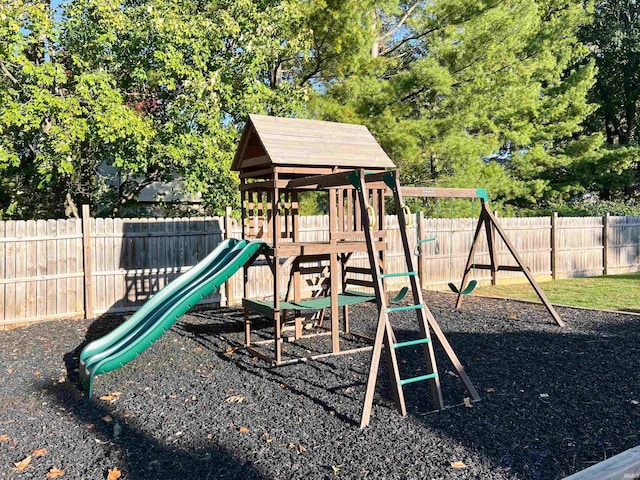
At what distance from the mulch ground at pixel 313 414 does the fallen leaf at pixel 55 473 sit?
18 mm

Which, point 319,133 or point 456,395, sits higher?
point 319,133

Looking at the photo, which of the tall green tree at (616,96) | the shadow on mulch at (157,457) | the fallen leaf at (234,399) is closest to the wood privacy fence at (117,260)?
the fallen leaf at (234,399)

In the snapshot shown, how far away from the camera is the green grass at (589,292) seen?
9.89m

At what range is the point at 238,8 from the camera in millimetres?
11898

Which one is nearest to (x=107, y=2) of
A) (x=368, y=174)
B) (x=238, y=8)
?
(x=238, y=8)

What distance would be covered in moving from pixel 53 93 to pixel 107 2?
81.9 inches

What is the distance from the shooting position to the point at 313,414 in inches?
172

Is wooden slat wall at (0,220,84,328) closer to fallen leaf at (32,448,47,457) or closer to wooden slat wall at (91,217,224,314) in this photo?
wooden slat wall at (91,217,224,314)

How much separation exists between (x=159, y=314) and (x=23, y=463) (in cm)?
235

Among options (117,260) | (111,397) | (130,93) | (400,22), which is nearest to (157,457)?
(111,397)

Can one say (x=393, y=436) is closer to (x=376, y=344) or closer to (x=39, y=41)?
(x=376, y=344)

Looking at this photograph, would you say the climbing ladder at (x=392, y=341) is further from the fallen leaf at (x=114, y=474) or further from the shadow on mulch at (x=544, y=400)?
the fallen leaf at (x=114, y=474)

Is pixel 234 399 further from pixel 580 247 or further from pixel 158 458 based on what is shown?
pixel 580 247

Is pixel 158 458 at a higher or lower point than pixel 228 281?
lower
